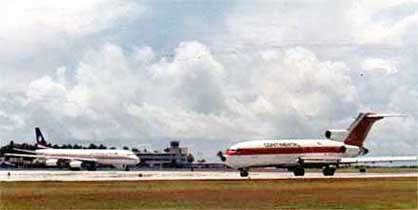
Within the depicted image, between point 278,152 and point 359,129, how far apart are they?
39.9 feet

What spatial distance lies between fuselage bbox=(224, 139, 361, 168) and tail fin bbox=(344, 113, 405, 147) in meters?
3.25

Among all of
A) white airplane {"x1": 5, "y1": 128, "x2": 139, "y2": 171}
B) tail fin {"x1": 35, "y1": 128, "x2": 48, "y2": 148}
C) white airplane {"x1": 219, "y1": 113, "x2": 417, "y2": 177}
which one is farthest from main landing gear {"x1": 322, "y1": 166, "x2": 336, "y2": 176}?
tail fin {"x1": 35, "y1": 128, "x2": 48, "y2": 148}

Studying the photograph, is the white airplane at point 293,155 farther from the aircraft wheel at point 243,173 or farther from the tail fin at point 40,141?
the tail fin at point 40,141

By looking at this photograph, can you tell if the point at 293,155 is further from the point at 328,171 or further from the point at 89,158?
the point at 89,158

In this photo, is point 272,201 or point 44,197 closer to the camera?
point 272,201

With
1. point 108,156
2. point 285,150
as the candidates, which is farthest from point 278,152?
point 108,156

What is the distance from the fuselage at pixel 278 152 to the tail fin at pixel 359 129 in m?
3.25

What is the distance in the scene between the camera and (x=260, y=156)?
102750 millimetres

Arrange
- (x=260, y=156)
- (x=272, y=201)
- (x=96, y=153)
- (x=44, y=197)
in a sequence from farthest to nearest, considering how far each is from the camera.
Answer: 1. (x=96, y=153)
2. (x=260, y=156)
3. (x=44, y=197)
4. (x=272, y=201)

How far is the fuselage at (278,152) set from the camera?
102 meters

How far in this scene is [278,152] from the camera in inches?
4085

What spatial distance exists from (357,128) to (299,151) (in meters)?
9.52

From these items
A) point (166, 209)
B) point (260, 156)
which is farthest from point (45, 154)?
point (166, 209)

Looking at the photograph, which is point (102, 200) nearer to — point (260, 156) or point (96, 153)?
point (260, 156)
